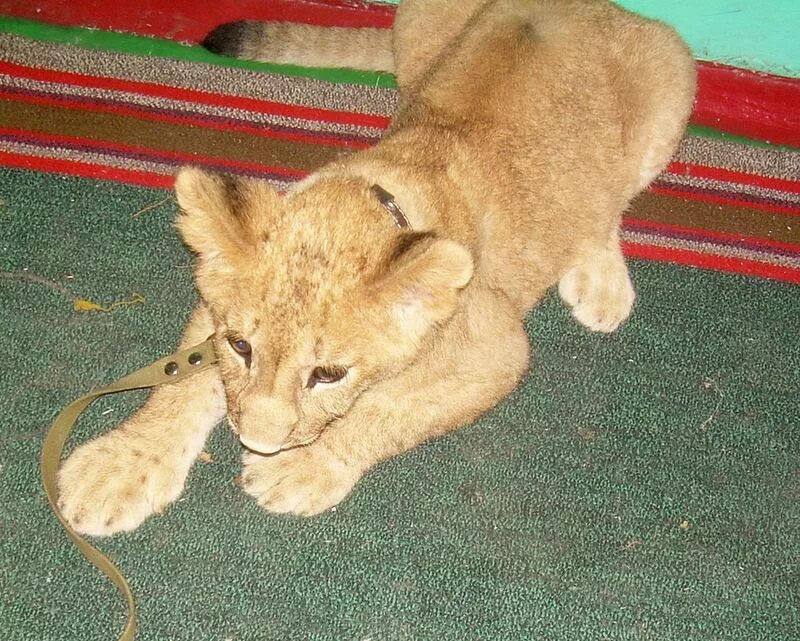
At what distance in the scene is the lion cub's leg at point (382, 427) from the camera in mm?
2783

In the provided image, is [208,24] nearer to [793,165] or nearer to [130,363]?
[130,363]

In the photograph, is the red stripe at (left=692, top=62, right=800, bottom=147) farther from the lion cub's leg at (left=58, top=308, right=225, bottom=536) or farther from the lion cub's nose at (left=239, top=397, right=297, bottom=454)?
the lion cub's nose at (left=239, top=397, right=297, bottom=454)

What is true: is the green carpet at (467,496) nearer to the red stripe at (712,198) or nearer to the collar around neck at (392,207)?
the red stripe at (712,198)

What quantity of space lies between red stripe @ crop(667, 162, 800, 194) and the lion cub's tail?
4.60ft

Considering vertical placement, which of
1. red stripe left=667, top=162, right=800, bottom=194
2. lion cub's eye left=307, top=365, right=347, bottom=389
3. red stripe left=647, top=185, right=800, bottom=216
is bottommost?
red stripe left=647, top=185, right=800, bottom=216

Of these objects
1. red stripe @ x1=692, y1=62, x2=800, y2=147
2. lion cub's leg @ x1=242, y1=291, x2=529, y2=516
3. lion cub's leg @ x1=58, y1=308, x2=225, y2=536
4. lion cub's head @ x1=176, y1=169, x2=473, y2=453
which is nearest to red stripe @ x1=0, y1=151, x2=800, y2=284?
red stripe @ x1=692, y1=62, x2=800, y2=147

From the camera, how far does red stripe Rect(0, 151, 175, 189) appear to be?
11.6ft

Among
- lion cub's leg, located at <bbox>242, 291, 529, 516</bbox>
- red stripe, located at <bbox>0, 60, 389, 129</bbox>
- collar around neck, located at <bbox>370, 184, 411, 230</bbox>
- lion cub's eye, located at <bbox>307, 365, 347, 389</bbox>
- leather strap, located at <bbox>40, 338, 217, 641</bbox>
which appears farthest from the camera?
red stripe, located at <bbox>0, 60, 389, 129</bbox>

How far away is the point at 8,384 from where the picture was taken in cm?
297

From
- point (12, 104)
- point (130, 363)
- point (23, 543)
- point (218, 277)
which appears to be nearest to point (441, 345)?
point (218, 277)

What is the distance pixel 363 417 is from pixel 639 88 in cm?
167

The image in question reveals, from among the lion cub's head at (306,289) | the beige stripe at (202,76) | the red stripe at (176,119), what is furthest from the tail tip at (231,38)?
the lion cub's head at (306,289)

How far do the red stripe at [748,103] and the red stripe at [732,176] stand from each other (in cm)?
29

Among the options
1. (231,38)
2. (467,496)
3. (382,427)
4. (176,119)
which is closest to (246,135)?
(176,119)
